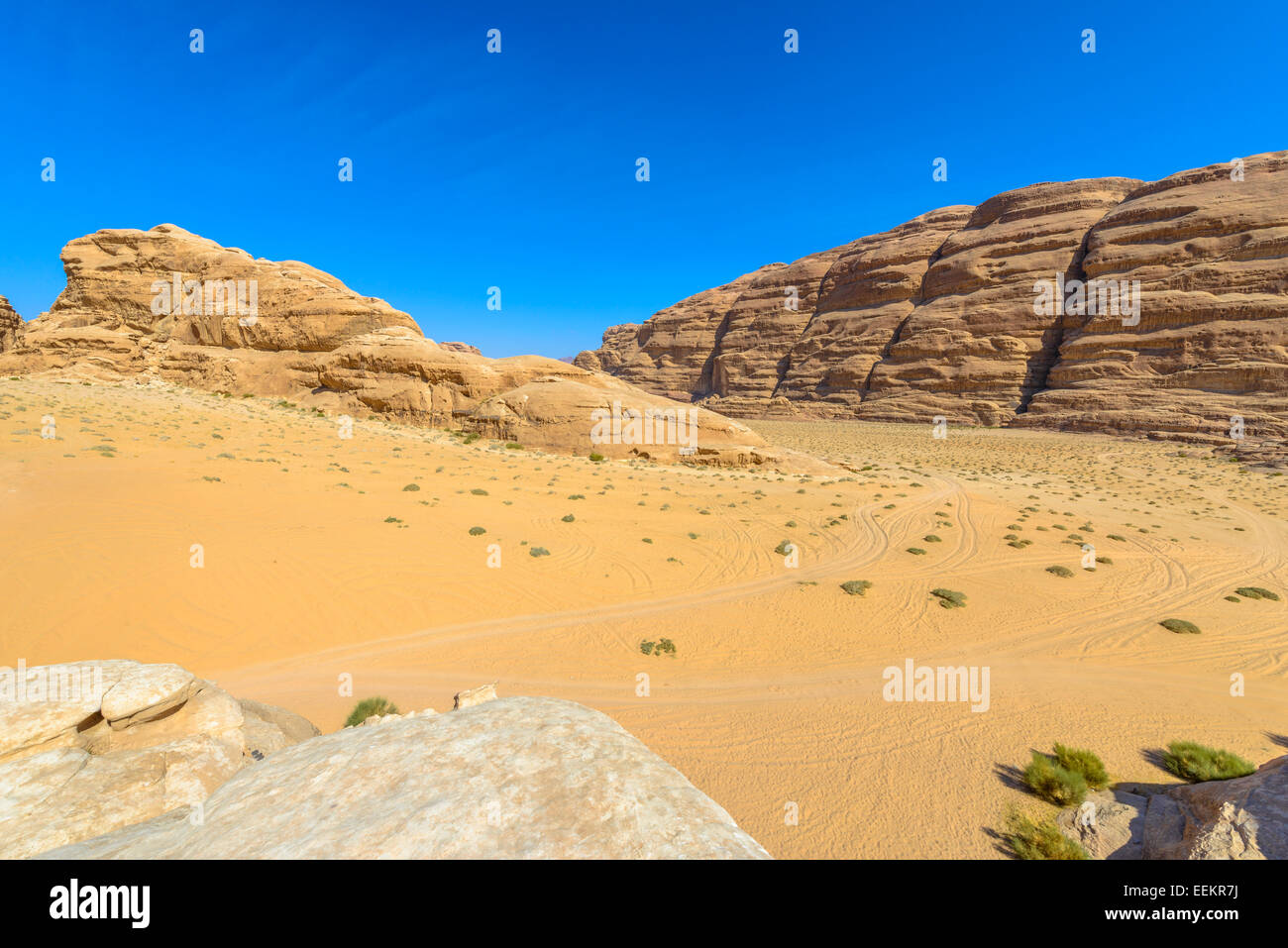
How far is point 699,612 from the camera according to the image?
9.27 metres

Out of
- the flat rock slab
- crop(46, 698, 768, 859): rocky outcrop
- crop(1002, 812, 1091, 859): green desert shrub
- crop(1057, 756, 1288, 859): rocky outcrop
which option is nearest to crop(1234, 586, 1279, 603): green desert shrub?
crop(1057, 756, 1288, 859): rocky outcrop

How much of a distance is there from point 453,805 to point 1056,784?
580 centimetres

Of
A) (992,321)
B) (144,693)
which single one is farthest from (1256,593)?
(992,321)

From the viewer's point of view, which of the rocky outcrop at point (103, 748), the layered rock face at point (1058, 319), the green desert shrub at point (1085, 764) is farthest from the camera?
the layered rock face at point (1058, 319)


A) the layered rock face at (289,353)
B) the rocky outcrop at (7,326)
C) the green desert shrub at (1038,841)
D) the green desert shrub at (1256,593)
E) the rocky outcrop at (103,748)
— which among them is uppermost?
the rocky outcrop at (7,326)

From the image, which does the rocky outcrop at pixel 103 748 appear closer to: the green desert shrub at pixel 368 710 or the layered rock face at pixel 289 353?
the green desert shrub at pixel 368 710

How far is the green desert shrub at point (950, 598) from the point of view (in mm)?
9995

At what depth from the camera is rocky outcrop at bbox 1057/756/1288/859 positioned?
9.40 ft

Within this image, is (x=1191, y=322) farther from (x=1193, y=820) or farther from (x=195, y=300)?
(x=195, y=300)

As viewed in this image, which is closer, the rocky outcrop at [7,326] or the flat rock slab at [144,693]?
the flat rock slab at [144,693]

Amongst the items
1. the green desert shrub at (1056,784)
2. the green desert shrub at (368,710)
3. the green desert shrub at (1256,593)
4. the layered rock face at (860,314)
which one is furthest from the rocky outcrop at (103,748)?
the layered rock face at (860,314)

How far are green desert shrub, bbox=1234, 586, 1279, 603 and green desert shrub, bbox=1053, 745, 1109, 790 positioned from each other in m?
10.1

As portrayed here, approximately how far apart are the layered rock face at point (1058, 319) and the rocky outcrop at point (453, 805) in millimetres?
58868

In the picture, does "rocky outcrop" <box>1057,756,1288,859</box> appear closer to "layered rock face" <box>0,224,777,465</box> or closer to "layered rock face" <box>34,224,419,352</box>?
"layered rock face" <box>0,224,777,465</box>
